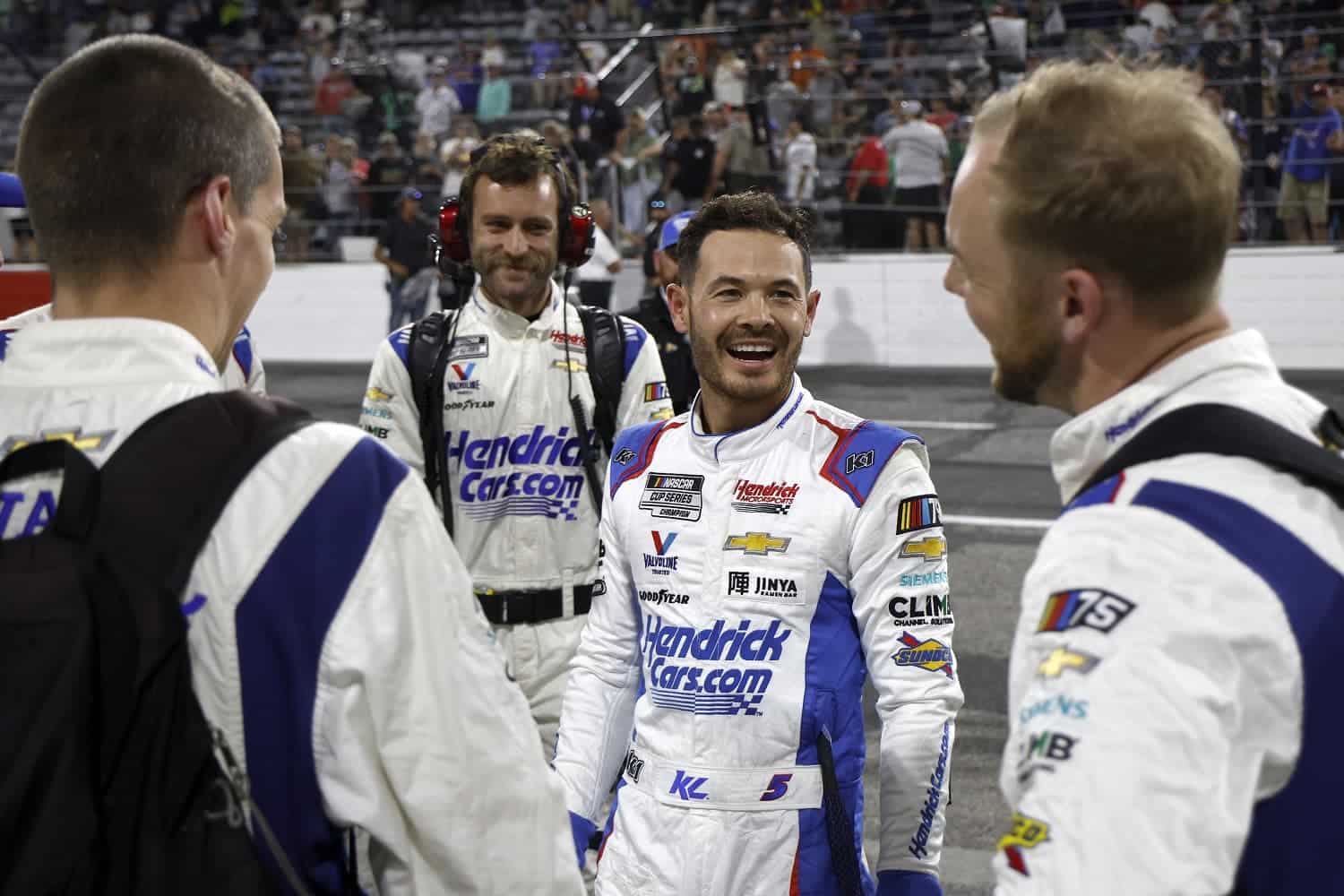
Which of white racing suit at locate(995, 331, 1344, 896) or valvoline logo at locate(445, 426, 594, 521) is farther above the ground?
white racing suit at locate(995, 331, 1344, 896)

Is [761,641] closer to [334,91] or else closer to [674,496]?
[674,496]

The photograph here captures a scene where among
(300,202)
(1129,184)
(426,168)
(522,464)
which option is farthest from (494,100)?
(1129,184)

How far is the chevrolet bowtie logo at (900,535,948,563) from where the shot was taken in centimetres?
264

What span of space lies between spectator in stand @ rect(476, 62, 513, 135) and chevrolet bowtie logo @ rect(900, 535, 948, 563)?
58.7ft

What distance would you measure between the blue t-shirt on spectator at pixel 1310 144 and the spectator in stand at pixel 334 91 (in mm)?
13428

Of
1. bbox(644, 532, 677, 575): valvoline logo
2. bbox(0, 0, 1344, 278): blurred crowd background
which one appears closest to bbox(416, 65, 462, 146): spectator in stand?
bbox(0, 0, 1344, 278): blurred crowd background

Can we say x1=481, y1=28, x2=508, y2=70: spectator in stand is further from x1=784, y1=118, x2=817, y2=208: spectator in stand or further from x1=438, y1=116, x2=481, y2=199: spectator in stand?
x1=784, y1=118, x2=817, y2=208: spectator in stand

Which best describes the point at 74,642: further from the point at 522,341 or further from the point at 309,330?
the point at 309,330

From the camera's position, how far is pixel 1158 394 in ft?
4.91

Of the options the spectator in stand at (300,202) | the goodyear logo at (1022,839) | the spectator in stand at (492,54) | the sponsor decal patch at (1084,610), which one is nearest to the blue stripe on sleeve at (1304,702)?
the sponsor decal patch at (1084,610)

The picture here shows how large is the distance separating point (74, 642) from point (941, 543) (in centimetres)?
172

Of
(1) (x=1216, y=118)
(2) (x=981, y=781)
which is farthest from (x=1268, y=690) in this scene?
(2) (x=981, y=781)

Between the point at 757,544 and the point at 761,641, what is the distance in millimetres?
188

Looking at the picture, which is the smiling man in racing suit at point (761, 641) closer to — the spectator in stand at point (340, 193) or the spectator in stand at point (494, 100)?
the spectator in stand at point (340, 193)
